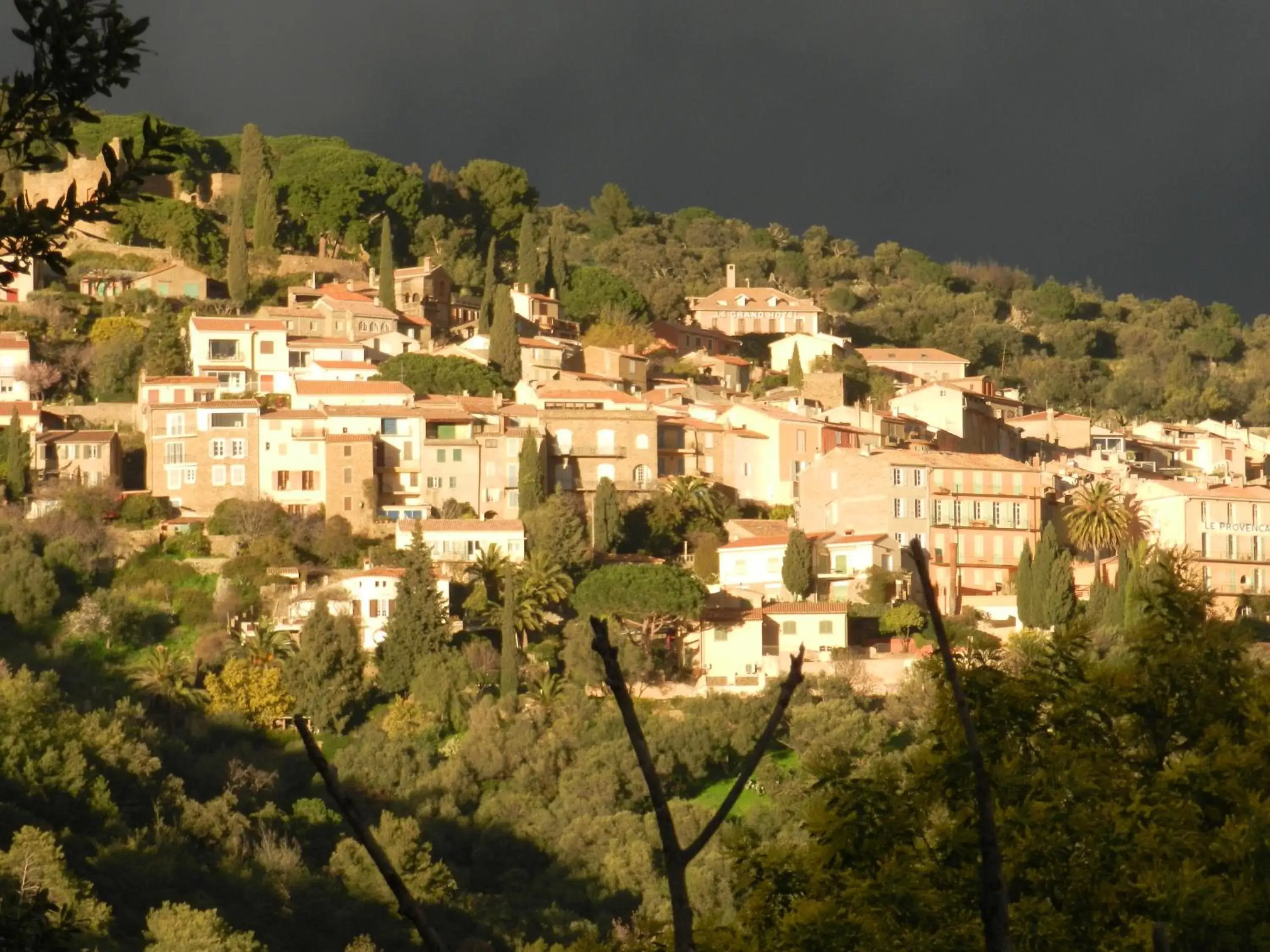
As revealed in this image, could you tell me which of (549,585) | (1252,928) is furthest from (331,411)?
(1252,928)

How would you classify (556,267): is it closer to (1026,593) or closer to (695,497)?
(695,497)

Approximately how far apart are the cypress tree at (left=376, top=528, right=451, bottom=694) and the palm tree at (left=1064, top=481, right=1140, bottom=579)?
2102cm

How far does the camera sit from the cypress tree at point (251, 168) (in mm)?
97062

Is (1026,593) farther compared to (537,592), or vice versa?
(1026,593)

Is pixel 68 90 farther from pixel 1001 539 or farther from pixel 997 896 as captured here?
pixel 1001 539

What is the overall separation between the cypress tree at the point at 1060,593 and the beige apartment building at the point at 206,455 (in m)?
23.6

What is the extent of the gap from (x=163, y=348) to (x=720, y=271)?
180ft

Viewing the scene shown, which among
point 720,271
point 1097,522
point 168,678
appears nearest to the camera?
point 168,678

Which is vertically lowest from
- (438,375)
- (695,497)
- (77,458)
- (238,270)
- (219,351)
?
(695,497)

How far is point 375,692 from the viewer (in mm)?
62406

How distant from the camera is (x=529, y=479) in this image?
68.4m

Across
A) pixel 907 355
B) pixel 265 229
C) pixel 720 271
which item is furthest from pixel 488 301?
pixel 720 271

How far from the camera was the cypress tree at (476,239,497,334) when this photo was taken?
8725cm

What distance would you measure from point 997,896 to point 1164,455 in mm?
87887
